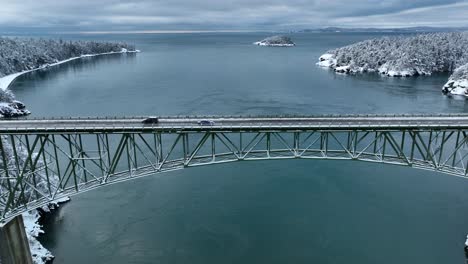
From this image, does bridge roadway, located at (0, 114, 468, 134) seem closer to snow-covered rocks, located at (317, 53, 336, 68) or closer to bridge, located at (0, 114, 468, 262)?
bridge, located at (0, 114, 468, 262)

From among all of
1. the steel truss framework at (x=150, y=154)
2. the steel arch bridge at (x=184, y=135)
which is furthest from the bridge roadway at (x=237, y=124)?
the steel truss framework at (x=150, y=154)

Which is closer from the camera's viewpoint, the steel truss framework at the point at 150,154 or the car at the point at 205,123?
the steel truss framework at the point at 150,154

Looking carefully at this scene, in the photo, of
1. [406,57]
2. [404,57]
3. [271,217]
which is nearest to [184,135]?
[271,217]

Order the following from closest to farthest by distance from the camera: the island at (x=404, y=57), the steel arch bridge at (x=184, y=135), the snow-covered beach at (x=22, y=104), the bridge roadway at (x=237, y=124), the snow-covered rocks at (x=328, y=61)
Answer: the steel arch bridge at (x=184, y=135), the bridge roadway at (x=237, y=124), the snow-covered beach at (x=22, y=104), the island at (x=404, y=57), the snow-covered rocks at (x=328, y=61)

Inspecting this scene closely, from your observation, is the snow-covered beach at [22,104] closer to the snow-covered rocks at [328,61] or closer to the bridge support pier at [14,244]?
the bridge support pier at [14,244]

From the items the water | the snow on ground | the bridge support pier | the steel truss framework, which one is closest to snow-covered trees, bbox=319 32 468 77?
the steel truss framework

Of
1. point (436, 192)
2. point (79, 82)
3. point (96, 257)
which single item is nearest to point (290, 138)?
point (436, 192)

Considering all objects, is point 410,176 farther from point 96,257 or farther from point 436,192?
point 96,257

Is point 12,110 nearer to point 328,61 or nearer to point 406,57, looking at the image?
point 328,61
